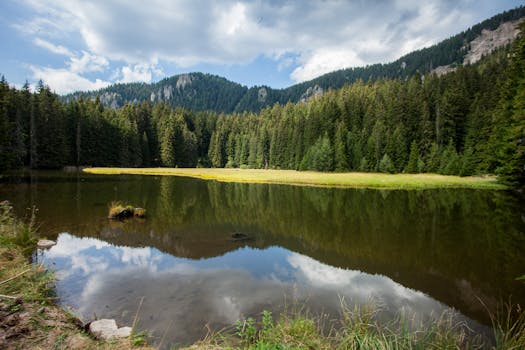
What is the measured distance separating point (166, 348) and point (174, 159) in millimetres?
94107

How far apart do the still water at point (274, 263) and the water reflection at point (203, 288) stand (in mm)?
36

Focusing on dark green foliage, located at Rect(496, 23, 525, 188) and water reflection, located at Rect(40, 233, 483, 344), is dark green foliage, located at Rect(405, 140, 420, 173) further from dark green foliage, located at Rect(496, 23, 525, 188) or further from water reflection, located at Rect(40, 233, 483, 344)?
water reflection, located at Rect(40, 233, 483, 344)

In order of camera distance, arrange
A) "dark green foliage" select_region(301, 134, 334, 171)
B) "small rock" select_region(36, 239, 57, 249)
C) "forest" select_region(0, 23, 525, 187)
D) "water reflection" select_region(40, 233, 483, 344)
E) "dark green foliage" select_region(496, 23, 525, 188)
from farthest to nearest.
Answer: "dark green foliage" select_region(301, 134, 334, 171), "forest" select_region(0, 23, 525, 187), "dark green foliage" select_region(496, 23, 525, 188), "small rock" select_region(36, 239, 57, 249), "water reflection" select_region(40, 233, 483, 344)

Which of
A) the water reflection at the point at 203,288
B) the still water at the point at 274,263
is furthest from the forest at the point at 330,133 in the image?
the water reflection at the point at 203,288

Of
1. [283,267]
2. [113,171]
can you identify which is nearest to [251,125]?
[113,171]

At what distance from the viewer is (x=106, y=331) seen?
582cm

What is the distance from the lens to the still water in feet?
26.5

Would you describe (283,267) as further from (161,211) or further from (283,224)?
(161,211)

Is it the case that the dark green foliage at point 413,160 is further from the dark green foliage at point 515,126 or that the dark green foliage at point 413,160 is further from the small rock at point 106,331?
the small rock at point 106,331

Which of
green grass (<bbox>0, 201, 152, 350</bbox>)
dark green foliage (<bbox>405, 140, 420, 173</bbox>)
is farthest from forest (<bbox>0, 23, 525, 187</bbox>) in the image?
green grass (<bbox>0, 201, 152, 350</bbox>)

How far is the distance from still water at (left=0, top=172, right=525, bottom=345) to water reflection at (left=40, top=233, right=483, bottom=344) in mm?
36

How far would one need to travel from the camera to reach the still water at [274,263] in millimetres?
8062

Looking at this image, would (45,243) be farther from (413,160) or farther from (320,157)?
(413,160)

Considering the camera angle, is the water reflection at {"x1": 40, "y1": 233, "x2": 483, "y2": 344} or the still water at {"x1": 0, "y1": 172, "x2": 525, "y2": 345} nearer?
the water reflection at {"x1": 40, "y1": 233, "x2": 483, "y2": 344}
